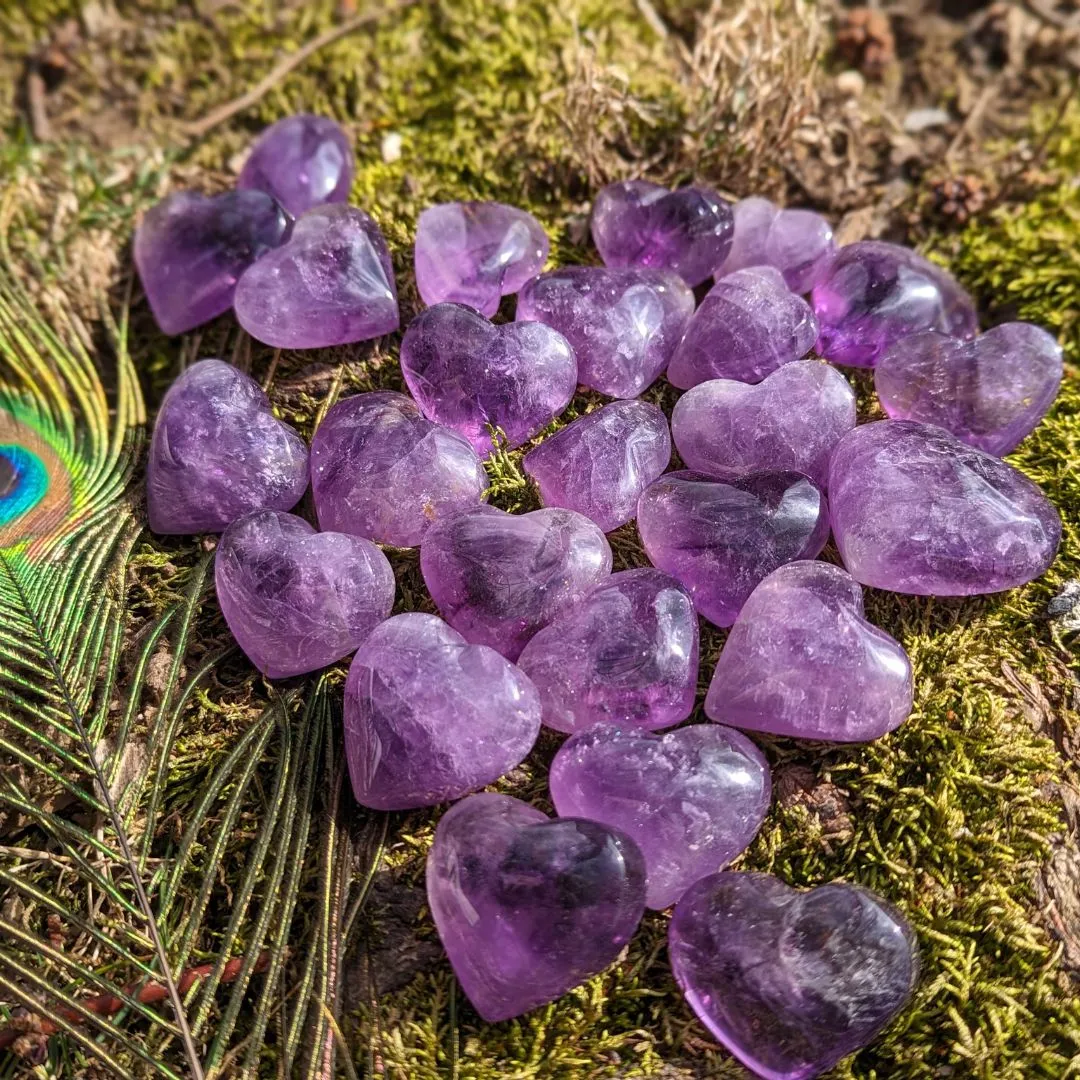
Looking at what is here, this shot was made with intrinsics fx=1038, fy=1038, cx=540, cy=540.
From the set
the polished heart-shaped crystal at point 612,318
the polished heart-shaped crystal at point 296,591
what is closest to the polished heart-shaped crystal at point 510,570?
the polished heart-shaped crystal at point 296,591

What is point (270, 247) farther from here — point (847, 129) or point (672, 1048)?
point (672, 1048)

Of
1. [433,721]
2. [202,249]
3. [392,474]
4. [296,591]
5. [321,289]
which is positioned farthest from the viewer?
[202,249]

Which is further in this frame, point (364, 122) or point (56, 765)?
point (364, 122)

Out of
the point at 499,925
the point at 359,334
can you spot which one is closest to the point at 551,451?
the point at 359,334

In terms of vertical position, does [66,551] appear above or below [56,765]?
above

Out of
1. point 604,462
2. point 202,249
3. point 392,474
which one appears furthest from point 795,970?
point 202,249

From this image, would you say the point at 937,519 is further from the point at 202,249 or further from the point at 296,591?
the point at 202,249
